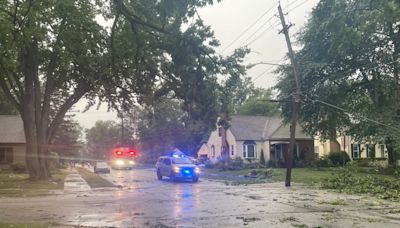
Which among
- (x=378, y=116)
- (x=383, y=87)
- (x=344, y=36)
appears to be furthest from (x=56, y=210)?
(x=383, y=87)

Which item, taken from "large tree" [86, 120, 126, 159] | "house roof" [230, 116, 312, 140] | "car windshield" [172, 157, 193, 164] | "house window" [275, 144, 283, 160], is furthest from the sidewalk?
"large tree" [86, 120, 126, 159]

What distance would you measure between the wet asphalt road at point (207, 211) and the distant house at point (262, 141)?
32.6m

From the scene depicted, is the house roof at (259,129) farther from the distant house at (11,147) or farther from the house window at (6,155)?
the house window at (6,155)

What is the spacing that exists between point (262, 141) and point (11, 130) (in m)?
27.0

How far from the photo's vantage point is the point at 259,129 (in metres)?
58.5

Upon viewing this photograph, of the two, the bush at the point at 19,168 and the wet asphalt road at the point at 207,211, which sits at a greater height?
the bush at the point at 19,168

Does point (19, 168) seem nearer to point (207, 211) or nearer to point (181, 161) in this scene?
point (181, 161)

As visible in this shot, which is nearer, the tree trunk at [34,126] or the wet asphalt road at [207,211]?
the wet asphalt road at [207,211]

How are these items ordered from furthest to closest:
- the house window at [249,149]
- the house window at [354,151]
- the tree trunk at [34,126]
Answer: the house window at [354,151]
the house window at [249,149]
the tree trunk at [34,126]

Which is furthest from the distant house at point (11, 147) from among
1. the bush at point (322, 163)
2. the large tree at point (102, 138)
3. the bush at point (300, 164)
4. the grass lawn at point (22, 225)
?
the large tree at point (102, 138)

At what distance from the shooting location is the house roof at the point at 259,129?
5515 cm

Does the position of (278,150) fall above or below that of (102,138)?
below

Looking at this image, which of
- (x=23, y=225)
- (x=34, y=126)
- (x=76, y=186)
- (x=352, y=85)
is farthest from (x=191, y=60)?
(x=352, y=85)

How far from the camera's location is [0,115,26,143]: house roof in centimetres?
5038
